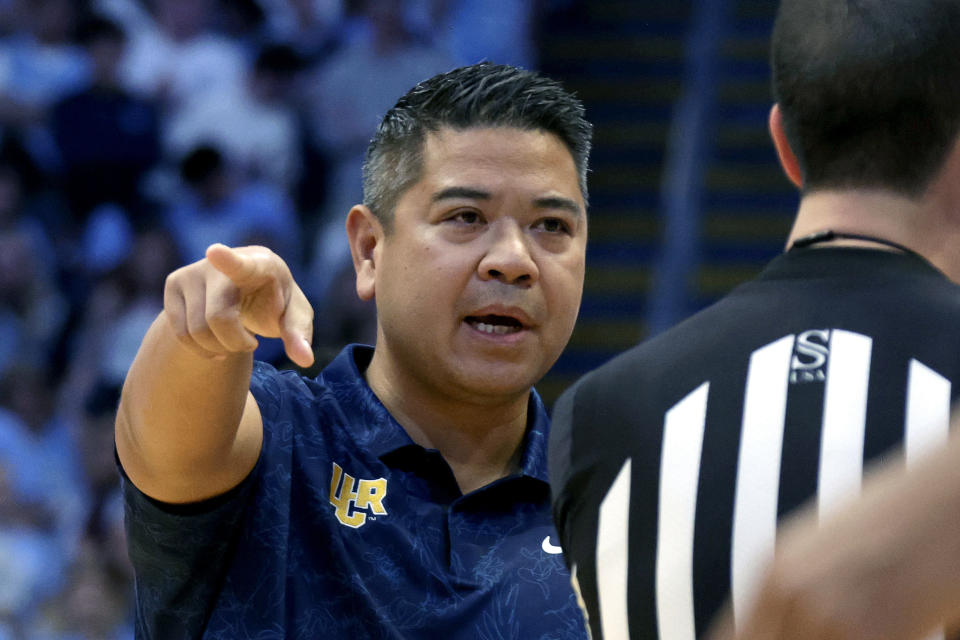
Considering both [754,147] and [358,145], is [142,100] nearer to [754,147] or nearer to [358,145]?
[358,145]

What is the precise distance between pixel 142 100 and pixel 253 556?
4104 mm

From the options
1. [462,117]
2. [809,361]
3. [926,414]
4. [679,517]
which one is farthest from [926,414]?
[462,117]

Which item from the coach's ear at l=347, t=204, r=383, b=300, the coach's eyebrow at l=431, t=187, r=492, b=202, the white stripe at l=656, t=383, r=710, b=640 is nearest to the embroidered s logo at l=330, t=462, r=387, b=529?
the coach's ear at l=347, t=204, r=383, b=300

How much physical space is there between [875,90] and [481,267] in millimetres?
919

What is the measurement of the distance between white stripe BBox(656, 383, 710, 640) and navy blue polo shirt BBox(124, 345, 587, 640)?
67 cm

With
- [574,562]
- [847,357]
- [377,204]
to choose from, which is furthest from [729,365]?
[377,204]

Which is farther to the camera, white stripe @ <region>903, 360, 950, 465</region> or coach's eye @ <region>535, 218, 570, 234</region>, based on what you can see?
coach's eye @ <region>535, 218, 570, 234</region>

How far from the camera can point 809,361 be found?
119 centimetres

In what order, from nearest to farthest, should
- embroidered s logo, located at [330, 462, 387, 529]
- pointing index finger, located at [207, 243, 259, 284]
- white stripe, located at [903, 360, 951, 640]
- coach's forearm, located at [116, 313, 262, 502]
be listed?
white stripe, located at [903, 360, 951, 640] → pointing index finger, located at [207, 243, 259, 284] → coach's forearm, located at [116, 313, 262, 502] → embroidered s logo, located at [330, 462, 387, 529]

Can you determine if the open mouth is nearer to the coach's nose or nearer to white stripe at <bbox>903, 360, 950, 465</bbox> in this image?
the coach's nose

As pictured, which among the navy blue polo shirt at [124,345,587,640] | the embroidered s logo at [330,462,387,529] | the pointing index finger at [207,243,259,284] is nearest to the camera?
the pointing index finger at [207,243,259,284]

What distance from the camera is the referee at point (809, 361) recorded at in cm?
116

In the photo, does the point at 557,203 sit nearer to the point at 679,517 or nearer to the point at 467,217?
the point at 467,217

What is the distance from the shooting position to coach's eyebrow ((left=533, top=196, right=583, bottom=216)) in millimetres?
2068
